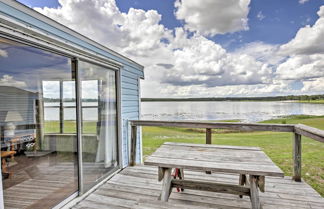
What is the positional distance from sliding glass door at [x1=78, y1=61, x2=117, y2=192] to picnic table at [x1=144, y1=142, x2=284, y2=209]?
1095 mm

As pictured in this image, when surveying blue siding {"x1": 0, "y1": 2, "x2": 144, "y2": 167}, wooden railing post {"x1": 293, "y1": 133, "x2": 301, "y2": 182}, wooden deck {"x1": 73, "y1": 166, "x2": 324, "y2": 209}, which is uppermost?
blue siding {"x1": 0, "y1": 2, "x2": 144, "y2": 167}

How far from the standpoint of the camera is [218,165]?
67.4 inches

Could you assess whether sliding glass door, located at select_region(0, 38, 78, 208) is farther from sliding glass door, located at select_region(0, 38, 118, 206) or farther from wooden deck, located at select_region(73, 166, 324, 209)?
wooden deck, located at select_region(73, 166, 324, 209)

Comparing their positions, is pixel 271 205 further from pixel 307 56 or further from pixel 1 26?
pixel 307 56

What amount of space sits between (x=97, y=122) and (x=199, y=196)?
1788mm

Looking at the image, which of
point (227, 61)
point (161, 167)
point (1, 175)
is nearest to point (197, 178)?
point (161, 167)

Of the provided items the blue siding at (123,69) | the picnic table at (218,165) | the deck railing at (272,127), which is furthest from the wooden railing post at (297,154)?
the blue siding at (123,69)

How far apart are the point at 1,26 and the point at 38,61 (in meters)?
0.59

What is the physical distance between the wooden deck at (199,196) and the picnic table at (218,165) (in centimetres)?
29

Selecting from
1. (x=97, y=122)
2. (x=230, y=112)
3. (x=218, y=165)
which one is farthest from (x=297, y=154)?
(x=230, y=112)

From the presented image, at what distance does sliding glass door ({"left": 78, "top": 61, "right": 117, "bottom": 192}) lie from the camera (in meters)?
2.46

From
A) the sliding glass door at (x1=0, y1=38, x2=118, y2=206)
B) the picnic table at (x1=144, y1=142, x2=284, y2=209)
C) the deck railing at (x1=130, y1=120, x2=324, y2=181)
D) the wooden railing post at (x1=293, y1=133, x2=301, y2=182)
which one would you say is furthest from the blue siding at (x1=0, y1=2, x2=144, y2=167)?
the wooden railing post at (x1=293, y1=133, x2=301, y2=182)

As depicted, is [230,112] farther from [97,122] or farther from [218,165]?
[218,165]

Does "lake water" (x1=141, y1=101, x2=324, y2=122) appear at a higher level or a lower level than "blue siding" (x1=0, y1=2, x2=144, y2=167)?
lower
